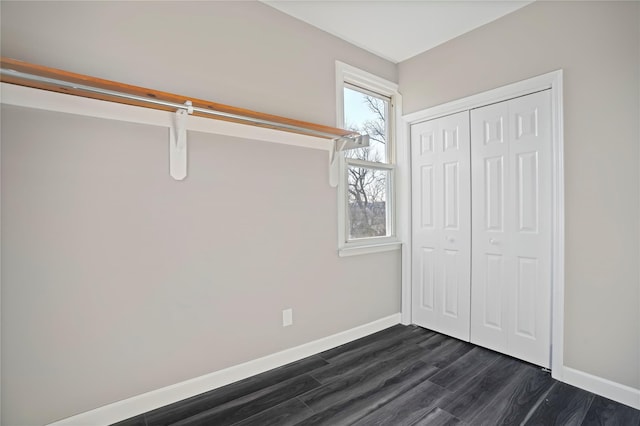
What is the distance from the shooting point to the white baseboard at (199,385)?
164 cm

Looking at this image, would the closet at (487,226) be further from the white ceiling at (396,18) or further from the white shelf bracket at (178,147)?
the white shelf bracket at (178,147)

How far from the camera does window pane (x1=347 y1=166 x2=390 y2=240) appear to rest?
2871 mm

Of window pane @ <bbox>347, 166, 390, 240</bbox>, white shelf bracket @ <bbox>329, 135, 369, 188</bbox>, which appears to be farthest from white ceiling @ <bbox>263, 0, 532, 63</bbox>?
window pane @ <bbox>347, 166, 390, 240</bbox>

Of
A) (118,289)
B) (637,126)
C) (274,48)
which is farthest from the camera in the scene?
(274,48)

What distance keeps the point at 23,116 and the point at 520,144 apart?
121 inches

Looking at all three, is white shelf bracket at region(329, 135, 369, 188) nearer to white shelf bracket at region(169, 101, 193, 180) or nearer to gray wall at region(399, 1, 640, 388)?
white shelf bracket at region(169, 101, 193, 180)

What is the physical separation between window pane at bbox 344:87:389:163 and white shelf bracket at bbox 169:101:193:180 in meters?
1.43

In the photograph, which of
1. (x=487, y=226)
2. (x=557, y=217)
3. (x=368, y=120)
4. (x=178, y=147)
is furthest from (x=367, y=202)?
(x=178, y=147)

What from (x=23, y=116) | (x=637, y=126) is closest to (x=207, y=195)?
(x=23, y=116)

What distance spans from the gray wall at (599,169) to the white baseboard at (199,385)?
1673 millimetres

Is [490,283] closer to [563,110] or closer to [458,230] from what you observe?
[458,230]

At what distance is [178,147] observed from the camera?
185 cm

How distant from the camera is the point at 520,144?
2.37m

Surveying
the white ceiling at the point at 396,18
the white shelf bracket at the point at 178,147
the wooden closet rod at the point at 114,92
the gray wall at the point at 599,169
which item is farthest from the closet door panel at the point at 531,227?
the white shelf bracket at the point at 178,147
